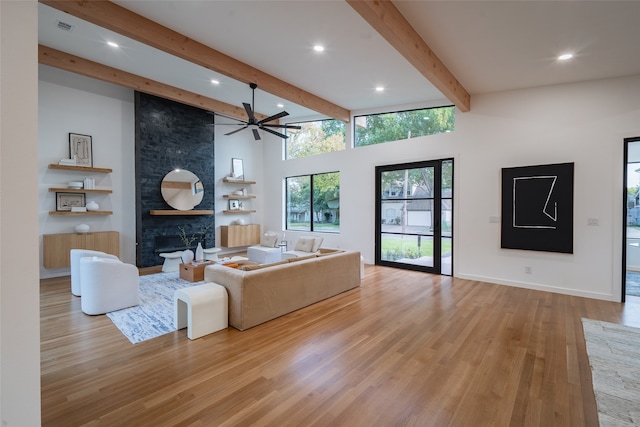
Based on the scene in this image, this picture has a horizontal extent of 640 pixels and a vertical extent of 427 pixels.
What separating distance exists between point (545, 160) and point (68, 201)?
8.67 meters

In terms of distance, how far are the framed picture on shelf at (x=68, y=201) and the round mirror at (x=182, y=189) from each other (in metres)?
1.49

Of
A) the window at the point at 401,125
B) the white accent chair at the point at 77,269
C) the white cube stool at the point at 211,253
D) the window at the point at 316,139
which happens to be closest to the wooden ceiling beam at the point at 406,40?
the window at the point at 401,125

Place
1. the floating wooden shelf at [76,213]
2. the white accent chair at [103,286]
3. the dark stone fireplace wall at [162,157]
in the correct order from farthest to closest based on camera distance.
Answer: the dark stone fireplace wall at [162,157] → the floating wooden shelf at [76,213] → the white accent chair at [103,286]

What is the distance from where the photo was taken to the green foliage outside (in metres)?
5.96

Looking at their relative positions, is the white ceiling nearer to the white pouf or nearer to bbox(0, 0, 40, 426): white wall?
bbox(0, 0, 40, 426): white wall

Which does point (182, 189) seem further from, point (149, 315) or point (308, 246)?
point (149, 315)

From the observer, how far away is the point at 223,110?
707 centimetres

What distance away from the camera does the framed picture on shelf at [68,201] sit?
5609mm

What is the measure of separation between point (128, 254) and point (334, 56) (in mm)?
5991

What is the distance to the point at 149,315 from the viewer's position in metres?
3.67

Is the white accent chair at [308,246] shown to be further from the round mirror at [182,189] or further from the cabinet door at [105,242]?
the cabinet door at [105,242]

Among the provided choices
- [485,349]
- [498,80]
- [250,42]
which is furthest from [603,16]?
[250,42]

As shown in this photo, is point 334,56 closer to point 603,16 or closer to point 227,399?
point 603,16

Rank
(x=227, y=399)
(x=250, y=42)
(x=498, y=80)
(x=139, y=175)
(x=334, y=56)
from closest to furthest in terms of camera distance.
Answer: (x=227, y=399)
(x=250, y=42)
(x=334, y=56)
(x=498, y=80)
(x=139, y=175)
